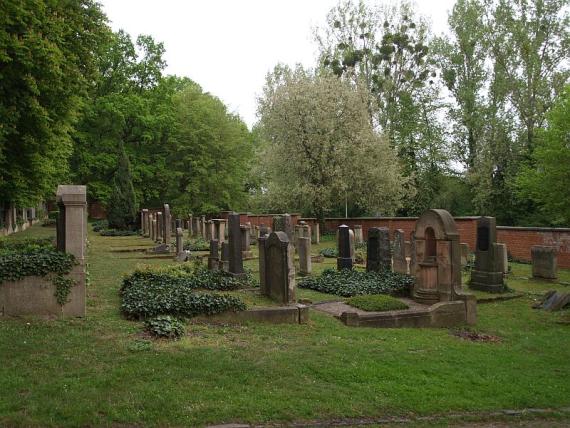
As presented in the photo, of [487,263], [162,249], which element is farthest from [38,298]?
[162,249]

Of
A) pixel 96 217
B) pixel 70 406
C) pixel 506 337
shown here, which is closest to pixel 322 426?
pixel 70 406

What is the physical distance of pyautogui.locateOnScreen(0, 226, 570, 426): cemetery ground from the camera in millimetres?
5609

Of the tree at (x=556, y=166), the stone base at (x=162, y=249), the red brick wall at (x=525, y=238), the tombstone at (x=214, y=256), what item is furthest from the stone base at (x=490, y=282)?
the tree at (x=556, y=166)

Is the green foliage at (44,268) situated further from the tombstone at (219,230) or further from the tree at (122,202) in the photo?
the tree at (122,202)

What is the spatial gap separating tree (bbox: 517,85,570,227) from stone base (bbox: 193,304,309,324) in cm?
2151

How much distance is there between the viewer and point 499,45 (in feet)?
122

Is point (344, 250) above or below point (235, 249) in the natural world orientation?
below

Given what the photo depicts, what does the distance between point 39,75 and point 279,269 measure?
11.0 metres

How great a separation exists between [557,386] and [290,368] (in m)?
3.72

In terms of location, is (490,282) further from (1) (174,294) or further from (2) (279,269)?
(1) (174,294)

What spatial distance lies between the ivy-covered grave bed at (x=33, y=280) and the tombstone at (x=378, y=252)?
9705 millimetres

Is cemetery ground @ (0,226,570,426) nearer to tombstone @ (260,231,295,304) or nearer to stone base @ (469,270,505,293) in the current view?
tombstone @ (260,231,295,304)

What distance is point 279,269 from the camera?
11.5 m

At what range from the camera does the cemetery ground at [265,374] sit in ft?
Answer: 18.4
